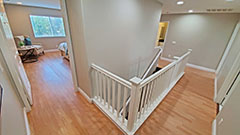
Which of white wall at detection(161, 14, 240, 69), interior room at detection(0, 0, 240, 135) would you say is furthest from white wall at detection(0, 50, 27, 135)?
white wall at detection(161, 14, 240, 69)

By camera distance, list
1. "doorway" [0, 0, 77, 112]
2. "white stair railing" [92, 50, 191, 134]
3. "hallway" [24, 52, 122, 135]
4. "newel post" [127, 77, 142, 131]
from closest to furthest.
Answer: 1. "newel post" [127, 77, 142, 131]
2. "white stair railing" [92, 50, 191, 134]
3. "hallway" [24, 52, 122, 135]
4. "doorway" [0, 0, 77, 112]

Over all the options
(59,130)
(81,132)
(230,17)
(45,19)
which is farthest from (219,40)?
(45,19)

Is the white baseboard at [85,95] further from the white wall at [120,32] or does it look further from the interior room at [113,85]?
the white wall at [120,32]

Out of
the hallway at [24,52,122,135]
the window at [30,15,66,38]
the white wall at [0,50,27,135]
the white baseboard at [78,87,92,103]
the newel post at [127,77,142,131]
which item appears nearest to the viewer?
the white wall at [0,50,27,135]

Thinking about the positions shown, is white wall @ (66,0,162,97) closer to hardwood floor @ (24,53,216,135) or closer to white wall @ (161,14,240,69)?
hardwood floor @ (24,53,216,135)

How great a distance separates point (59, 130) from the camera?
5.10 feet

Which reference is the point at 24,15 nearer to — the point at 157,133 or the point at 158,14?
the point at 158,14

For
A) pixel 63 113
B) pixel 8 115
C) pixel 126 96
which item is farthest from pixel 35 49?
pixel 126 96

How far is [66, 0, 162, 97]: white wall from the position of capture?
1.60 m

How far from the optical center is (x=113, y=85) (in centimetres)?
159

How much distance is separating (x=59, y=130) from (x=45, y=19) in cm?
659

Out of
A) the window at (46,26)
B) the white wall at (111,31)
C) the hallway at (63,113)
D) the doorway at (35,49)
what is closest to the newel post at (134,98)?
the hallway at (63,113)

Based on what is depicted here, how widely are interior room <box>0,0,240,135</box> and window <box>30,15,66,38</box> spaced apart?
3.21 m

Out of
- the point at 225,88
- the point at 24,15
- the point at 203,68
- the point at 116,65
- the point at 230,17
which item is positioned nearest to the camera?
the point at 225,88
